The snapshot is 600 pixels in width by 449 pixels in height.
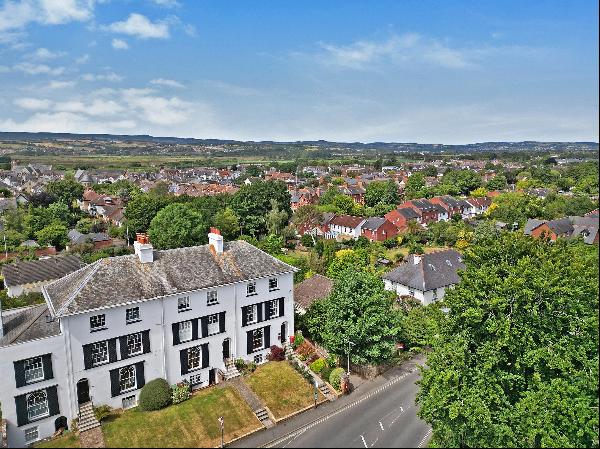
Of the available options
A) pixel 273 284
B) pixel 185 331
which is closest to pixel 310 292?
pixel 273 284

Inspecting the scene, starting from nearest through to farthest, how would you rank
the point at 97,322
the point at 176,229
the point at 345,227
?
the point at 97,322 → the point at 176,229 → the point at 345,227

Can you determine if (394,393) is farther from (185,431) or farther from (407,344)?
(185,431)

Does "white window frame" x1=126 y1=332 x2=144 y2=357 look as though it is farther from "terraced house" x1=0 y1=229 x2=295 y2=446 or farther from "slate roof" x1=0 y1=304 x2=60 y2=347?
"slate roof" x1=0 y1=304 x2=60 y2=347

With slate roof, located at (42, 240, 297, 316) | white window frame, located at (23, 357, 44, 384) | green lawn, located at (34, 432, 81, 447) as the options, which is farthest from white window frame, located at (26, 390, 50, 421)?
green lawn, located at (34, 432, 81, 447)

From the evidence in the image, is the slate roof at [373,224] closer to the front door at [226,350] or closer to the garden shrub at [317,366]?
the garden shrub at [317,366]

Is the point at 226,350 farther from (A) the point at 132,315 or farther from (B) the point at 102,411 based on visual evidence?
(B) the point at 102,411

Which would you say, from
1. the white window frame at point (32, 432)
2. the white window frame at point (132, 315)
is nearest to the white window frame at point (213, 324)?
the white window frame at point (132, 315)

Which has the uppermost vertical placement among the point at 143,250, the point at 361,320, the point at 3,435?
the point at 143,250
